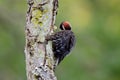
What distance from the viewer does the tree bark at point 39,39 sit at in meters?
4.26

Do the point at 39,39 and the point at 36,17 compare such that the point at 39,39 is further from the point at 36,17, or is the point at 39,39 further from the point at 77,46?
the point at 77,46

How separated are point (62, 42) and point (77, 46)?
16.8 ft

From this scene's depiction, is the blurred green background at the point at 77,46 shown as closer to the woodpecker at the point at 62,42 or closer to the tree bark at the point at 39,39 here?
the woodpecker at the point at 62,42

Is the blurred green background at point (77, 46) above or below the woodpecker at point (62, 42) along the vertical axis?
below

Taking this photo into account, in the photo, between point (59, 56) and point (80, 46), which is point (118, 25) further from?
point (59, 56)

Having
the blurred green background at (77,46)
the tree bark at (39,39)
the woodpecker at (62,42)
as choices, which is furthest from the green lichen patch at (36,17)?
the blurred green background at (77,46)

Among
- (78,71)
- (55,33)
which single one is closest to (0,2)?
(78,71)

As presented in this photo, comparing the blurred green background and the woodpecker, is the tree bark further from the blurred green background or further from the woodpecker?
the blurred green background

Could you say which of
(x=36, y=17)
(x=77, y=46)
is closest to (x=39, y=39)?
(x=36, y=17)

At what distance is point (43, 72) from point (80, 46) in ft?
17.2

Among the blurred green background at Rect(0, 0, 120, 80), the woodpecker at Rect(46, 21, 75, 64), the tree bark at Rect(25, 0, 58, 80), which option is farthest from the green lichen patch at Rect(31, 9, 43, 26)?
the blurred green background at Rect(0, 0, 120, 80)

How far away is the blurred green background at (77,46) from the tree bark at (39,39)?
4.47 m

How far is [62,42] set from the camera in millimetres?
4480

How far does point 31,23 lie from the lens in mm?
4316
